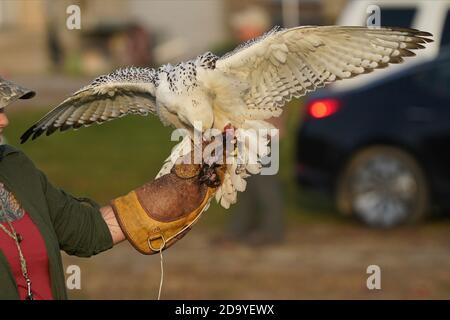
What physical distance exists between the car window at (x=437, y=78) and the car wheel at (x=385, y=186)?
26.3 inches

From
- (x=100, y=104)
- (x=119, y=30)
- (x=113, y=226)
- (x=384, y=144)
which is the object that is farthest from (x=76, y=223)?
(x=119, y=30)

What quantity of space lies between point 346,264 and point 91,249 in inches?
211

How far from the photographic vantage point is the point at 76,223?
4344 mm

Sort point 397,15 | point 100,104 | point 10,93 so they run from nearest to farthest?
point 10,93
point 100,104
point 397,15

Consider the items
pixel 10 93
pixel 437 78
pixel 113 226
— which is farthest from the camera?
pixel 437 78

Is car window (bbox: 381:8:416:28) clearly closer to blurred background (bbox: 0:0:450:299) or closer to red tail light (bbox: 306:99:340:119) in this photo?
blurred background (bbox: 0:0:450:299)

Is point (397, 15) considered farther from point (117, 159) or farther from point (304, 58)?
point (304, 58)

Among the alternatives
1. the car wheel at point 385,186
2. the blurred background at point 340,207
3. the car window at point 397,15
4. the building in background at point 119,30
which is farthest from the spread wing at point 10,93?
the building in background at point 119,30

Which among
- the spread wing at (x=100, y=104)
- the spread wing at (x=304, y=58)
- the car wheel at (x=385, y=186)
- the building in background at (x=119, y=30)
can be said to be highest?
the building in background at (x=119, y=30)

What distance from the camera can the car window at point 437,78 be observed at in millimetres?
10602

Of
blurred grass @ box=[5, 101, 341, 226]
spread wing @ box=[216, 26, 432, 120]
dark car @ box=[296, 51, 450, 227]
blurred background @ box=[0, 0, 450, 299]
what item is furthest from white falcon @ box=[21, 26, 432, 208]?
blurred grass @ box=[5, 101, 341, 226]

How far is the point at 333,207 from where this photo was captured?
11.9 m

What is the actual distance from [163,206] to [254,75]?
3.11 feet

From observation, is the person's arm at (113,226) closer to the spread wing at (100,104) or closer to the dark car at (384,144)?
the spread wing at (100,104)
